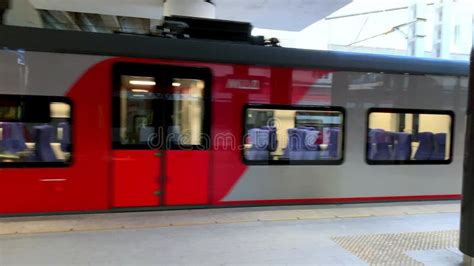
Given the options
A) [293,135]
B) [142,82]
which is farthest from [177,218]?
[293,135]

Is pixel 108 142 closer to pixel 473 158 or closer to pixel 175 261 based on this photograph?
pixel 175 261

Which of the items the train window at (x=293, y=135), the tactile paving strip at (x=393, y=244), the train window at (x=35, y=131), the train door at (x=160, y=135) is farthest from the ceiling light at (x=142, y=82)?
the tactile paving strip at (x=393, y=244)

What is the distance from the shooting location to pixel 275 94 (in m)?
5.34

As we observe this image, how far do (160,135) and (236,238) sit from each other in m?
1.67

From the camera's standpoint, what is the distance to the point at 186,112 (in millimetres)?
5047

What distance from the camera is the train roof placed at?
178 inches

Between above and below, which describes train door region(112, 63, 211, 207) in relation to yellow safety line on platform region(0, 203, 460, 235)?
above

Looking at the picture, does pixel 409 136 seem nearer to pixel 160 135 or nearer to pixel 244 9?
pixel 160 135

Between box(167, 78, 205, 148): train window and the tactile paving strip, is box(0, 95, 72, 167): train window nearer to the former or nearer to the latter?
box(167, 78, 205, 148): train window

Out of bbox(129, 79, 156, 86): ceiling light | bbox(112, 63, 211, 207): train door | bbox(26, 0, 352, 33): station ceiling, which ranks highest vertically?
bbox(26, 0, 352, 33): station ceiling

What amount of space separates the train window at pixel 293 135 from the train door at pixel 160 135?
0.66 m

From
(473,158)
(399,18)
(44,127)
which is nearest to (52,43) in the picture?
(44,127)

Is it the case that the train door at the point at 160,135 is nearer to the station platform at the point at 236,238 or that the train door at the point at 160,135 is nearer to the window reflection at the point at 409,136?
the station platform at the point at 236,238

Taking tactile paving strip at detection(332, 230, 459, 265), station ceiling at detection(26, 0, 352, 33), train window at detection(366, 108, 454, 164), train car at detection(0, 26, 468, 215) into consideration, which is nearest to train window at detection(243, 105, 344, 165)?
train car at detection(0, 26, 468, 215)
